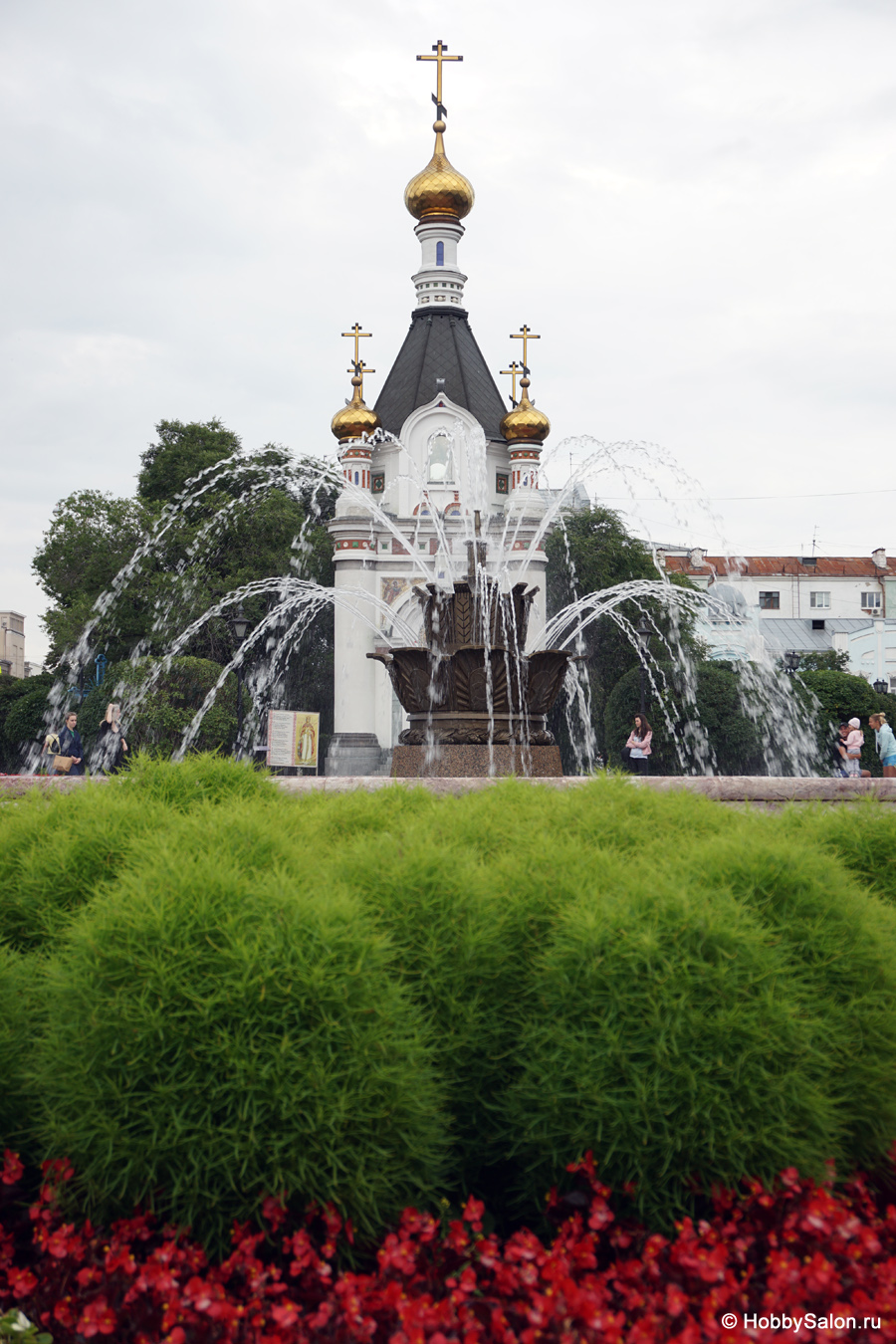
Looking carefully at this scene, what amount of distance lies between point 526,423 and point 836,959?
80.8ft

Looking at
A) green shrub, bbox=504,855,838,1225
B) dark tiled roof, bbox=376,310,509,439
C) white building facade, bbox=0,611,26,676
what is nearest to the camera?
green shrub, bbox=504,855,838,1225

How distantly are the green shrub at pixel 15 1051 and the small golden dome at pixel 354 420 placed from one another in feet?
81.3

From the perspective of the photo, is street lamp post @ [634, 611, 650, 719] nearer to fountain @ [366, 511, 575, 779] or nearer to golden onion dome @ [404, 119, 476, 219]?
fountain @ [366, 511, 575, 779]

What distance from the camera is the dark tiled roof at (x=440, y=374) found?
28094mm

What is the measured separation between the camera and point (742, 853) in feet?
12.0

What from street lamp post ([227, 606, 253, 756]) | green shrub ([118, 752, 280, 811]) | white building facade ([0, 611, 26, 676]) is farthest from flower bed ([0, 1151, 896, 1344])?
white building facade ([0, 611, 26, 676])

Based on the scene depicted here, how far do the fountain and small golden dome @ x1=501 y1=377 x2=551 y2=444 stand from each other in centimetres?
1756

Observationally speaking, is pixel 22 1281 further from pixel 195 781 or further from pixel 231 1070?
pixel 195 781

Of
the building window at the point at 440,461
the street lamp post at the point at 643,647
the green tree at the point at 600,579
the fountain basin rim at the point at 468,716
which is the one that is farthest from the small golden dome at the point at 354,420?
the fountain basin rim at the point at 468,716

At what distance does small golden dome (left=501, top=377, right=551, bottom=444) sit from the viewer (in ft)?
88.8

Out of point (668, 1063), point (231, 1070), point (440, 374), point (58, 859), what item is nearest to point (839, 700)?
point (440, 374)

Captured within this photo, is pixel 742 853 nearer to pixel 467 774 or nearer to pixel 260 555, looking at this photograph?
pixel 467 774

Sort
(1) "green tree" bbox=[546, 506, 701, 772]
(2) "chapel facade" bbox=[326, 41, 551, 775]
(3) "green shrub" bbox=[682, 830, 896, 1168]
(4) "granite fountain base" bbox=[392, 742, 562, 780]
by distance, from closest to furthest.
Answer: (3) "green shrub" bbox=[682, 830, 896, 1168]
(4) "granite fountain base" bbox=[392, 742, 562, 780]
(2) "chapel facade" bbox=[326, 41, 551, 775]
(1) "green tree" bbox=[546, 506, 701, 772]

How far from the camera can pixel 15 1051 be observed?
11.0 feet
